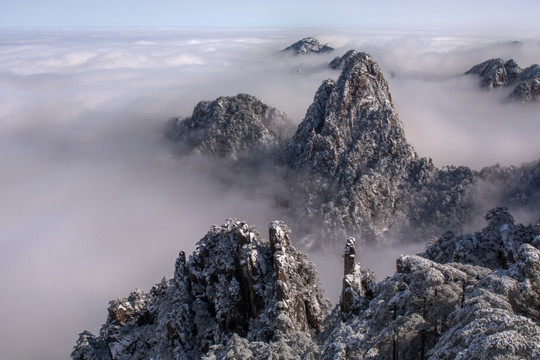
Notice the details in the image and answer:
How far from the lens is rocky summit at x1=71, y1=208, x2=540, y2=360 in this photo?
21.6 metres

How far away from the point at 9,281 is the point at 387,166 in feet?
507

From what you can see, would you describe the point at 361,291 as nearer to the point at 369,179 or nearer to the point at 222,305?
the point at 222,305

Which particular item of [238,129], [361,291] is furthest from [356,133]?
[361,291]

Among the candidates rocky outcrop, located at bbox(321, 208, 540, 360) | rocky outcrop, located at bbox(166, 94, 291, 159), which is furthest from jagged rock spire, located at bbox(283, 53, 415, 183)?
rocky outcrop, located at bbox(321, 208, 540, 360)

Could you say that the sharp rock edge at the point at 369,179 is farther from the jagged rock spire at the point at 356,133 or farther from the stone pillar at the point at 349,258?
the stone pillar at the point at 349,258

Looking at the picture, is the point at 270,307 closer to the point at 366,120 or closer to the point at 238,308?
the point at 238,308

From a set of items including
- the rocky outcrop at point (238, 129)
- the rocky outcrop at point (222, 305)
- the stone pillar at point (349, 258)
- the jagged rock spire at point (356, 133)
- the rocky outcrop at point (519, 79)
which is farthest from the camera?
the rocky outcrop at point (519, 79)

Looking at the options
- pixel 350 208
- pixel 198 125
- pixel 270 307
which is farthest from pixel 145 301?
pixel 198 125

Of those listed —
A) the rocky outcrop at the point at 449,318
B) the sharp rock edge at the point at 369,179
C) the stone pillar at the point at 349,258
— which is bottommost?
the sharp rock edge at the point at 369,179

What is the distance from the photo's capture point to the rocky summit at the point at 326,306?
70.8ft

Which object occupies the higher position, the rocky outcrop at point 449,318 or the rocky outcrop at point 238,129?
the rocky outcrop at point 449,318

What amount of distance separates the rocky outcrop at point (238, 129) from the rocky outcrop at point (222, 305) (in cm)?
10705

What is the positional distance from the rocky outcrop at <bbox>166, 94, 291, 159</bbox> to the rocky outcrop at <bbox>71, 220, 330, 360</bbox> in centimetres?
10705

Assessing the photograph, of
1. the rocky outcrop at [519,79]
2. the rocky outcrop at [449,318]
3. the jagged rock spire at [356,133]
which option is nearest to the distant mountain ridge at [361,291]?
the rocky outcrop at [449,318]
